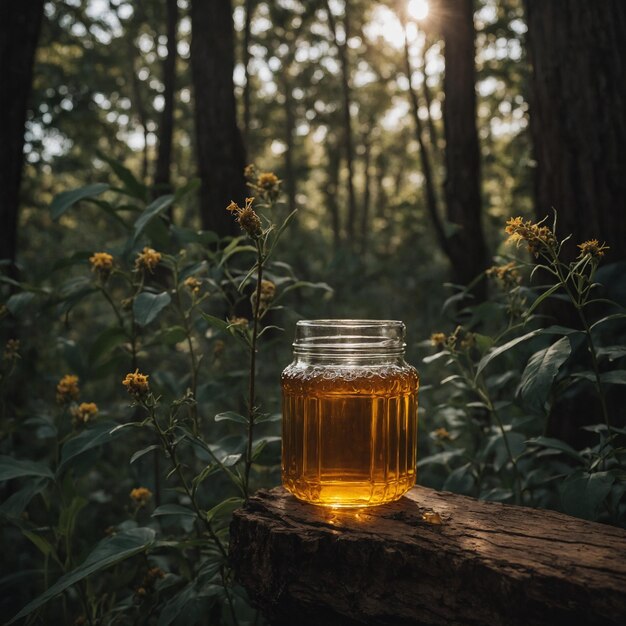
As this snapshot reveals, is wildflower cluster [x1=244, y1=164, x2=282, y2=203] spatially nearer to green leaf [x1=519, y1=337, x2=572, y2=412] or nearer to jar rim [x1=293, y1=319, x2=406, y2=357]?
jar rim [x1=293, y1=319, x2=406, y2=357]

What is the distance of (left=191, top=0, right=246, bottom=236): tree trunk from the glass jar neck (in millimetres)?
3868

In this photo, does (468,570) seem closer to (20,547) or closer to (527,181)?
(20,547)

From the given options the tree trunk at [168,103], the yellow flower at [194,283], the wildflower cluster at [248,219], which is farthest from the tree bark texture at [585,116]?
the tree trunk at [168,103]

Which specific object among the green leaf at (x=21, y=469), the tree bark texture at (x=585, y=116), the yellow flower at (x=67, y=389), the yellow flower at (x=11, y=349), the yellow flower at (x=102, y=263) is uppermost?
the tree bark texture at (x=585, y=116)

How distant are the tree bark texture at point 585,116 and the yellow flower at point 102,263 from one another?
1.86 metres

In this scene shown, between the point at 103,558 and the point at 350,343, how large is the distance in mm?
925

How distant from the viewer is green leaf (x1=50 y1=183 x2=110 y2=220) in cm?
229

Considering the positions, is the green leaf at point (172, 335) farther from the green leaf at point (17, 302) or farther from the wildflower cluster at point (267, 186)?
the wildflower cluster at point (267, 186)

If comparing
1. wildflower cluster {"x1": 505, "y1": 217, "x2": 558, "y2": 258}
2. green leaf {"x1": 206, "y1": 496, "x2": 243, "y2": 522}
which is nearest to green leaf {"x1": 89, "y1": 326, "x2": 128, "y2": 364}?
green leaf {"x1": 206, "y1": 496, "x2": 243, "y2": 522}

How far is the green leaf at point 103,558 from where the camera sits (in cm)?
160

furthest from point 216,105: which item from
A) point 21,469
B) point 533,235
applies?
point 533,235

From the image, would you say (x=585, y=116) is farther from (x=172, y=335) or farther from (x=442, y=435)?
(x=172, y=335)

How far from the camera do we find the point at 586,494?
5.55ft

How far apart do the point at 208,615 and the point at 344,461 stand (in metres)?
0.86
